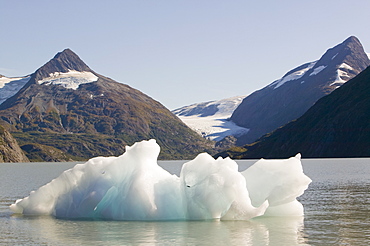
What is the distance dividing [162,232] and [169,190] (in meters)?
4.56

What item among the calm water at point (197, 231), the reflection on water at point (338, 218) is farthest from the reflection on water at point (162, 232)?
the reflection on water at point (338, 218)

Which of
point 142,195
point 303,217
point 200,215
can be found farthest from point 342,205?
point 142,195

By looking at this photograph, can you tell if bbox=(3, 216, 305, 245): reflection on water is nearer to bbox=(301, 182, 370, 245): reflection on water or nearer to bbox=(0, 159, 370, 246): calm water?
bbox=(0, 159, 370, 246): calm water

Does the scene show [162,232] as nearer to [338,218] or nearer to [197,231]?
[197,231]

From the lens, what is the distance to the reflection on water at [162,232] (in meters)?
21.6

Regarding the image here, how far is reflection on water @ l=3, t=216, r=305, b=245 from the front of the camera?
21.6 m

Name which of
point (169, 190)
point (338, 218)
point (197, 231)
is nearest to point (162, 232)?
point (197, 231)

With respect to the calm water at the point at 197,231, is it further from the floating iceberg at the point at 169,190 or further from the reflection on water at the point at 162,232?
the floating iceberg at the point at 169,190

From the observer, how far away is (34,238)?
75.5 ft

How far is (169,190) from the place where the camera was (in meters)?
28.2

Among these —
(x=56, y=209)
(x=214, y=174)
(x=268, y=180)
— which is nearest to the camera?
(x=214, y=174)

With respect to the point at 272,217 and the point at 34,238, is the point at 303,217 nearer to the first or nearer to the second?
the point at 272,217

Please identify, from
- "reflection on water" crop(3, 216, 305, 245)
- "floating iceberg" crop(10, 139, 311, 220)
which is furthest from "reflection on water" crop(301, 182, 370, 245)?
"floating iceberg" crop(10, 139, 311, 220)

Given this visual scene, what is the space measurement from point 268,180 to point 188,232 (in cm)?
743
